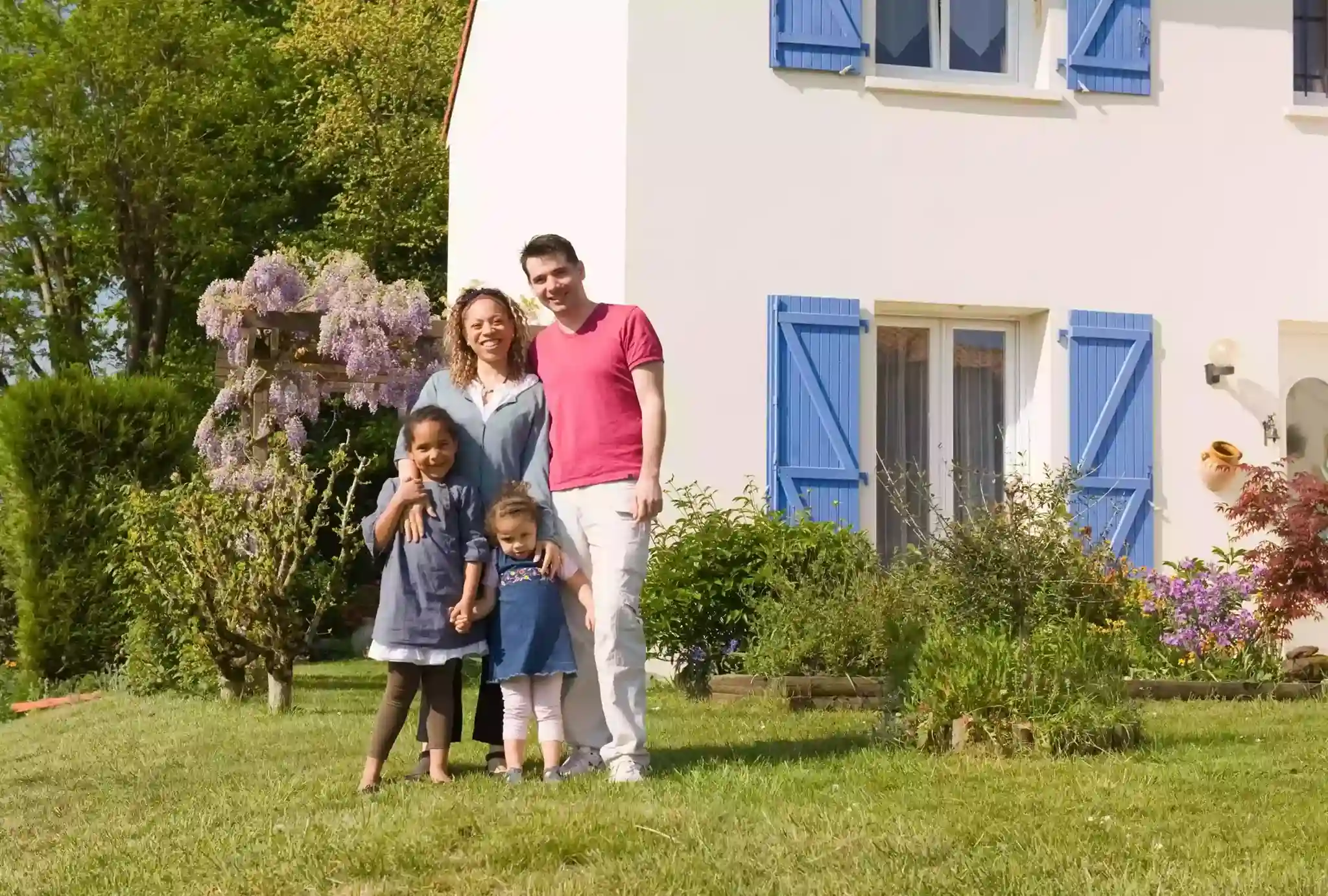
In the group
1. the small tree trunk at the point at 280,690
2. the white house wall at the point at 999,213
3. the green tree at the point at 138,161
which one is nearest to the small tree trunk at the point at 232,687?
the small tree trunk at the point at 280,690

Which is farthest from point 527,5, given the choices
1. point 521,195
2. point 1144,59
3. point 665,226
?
point 1144,59

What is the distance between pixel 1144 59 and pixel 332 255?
5129 mm

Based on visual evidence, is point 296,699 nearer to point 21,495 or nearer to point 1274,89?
point 21,495

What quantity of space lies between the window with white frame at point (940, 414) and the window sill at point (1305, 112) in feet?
7.09

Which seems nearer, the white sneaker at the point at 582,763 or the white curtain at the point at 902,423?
the white sneaker at the point at 582,763

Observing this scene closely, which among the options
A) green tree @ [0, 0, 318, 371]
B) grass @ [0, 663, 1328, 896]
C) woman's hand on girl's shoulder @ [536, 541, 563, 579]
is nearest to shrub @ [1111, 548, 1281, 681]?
grass @ [0, 663, 1328, 896]

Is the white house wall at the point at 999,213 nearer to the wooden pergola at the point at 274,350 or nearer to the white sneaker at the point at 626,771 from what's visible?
the wooden pergola at the point at 274,350

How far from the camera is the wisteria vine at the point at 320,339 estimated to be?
953 cm

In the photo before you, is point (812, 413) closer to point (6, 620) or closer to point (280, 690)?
point (280, 690)

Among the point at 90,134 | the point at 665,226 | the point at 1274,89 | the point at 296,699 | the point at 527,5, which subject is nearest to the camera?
the point at 296,699

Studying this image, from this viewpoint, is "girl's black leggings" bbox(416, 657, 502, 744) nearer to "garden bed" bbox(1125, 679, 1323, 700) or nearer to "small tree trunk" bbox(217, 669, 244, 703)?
"small tree trunk" bbox(217, 669, 244, 703)

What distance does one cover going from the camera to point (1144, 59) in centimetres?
988

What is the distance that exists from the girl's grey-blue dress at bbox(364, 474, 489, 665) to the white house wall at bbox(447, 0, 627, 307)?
14.7 feet

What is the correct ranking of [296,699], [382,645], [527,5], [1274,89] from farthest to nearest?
[527,5] < [1274,89] < [296,699] < [382,645]
